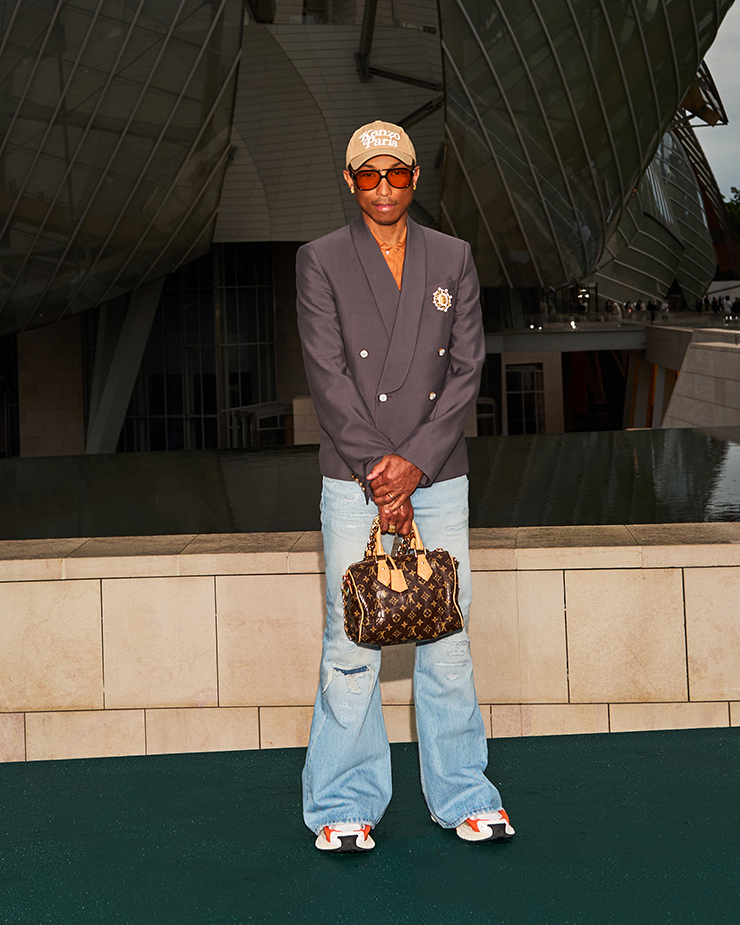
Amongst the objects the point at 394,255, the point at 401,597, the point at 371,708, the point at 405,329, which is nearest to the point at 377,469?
the point at 401,597

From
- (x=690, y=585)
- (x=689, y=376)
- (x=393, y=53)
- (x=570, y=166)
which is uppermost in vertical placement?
(x=393, y=53)

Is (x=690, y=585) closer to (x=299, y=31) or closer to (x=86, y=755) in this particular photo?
(x=86, y=755)

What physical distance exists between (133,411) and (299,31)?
499 inches

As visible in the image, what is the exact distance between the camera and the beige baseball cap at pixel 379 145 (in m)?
3.04

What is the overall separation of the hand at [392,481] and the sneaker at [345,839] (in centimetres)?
101

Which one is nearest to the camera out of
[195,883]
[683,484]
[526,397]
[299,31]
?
[195,883]

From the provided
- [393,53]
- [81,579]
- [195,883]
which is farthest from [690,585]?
[393,53]

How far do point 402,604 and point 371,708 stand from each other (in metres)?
0.55

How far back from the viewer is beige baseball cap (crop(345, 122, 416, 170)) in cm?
304

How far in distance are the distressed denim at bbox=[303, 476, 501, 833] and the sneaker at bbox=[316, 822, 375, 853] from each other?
0.03 metres

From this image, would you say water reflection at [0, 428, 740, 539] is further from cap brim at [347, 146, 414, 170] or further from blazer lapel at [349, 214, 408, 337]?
cap brim at [347, 146, 414, 170]

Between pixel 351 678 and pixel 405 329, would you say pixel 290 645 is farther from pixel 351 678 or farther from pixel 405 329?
pixel 405 329

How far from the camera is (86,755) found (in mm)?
4152

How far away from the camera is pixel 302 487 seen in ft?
26.7
